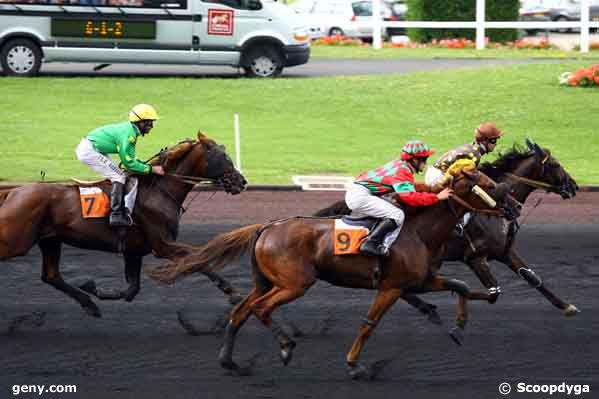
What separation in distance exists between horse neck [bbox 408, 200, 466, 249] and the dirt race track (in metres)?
0.97

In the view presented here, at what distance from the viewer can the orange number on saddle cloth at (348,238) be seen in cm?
963

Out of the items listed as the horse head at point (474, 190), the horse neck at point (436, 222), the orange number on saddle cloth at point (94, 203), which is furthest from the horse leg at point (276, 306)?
the orange number on saddle cloth at point (94, 203)

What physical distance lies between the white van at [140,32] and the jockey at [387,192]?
17371 mm

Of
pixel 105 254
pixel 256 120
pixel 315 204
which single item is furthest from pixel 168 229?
pixel 256 120

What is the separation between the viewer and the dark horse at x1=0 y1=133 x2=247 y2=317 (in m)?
11.1

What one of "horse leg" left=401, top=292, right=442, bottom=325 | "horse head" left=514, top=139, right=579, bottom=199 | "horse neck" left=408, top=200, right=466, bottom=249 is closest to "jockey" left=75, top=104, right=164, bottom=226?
"horse leg" left=401, top=292, right=442, bottom=325

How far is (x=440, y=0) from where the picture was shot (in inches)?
1340

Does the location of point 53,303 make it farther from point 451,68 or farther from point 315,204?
point 451,68

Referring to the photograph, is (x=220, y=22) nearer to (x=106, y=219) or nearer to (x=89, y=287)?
(x=106, y=219)

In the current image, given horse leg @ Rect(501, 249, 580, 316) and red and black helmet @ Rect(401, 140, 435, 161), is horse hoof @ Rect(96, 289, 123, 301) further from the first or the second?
horse leg @ Rect(501, 249, 580, 316)

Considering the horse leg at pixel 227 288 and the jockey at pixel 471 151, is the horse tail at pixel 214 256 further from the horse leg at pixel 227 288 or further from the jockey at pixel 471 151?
the jockey at pixel 471 151

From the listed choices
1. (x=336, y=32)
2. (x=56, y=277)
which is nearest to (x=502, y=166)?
(x=56, y=277)

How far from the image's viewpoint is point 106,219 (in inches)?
447

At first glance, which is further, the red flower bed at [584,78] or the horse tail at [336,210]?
the red flower bed at [584,78]
